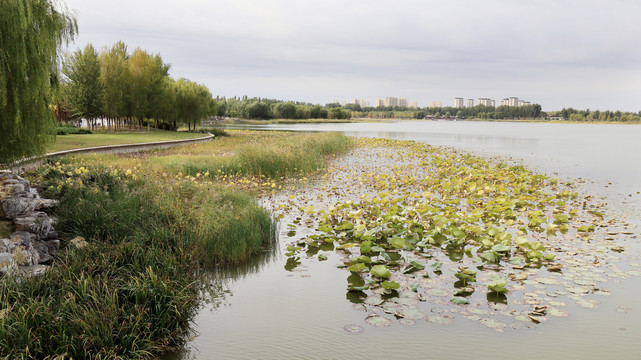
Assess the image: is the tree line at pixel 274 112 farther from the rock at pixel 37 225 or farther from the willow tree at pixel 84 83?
the rock at pixel 37 225

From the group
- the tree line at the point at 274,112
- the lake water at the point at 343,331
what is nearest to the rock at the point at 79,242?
the lake water at the point at 343,331

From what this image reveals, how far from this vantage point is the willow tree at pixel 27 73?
9.70m

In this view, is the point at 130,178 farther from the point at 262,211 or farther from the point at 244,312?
the point at 244,312

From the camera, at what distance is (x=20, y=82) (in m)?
10.2

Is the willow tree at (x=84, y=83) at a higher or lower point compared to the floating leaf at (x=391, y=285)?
higher

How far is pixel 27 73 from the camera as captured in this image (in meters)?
10.5

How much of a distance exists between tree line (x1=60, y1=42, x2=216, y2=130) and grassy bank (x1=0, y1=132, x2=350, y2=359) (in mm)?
31288

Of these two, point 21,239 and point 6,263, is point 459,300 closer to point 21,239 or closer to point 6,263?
point 6,263

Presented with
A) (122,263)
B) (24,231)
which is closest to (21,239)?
(24,231)

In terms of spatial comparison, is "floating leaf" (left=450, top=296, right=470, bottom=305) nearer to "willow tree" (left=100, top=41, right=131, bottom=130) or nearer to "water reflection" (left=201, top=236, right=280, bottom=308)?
"water reflection" (left=201, top=236, right=280, bottom=308)

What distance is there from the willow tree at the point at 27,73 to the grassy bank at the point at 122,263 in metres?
1.00

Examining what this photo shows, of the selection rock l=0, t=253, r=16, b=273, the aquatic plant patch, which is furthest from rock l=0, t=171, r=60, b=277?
the aquatic plant patch

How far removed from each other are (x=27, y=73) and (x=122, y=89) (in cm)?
3413

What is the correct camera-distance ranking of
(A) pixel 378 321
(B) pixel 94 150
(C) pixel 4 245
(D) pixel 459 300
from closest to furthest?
(A) pixel 378 321 < (D) pixel 459 300 < (C) pixel 4 245 < (B) pixel 94 150
